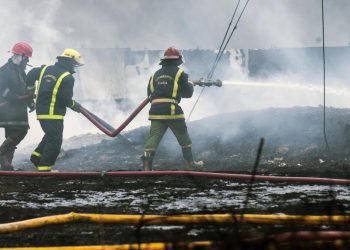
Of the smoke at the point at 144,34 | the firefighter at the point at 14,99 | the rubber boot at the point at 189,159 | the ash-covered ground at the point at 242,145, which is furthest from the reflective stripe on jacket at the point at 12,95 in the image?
the smoke at the point at 144,34

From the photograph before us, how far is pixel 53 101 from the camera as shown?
323 inches

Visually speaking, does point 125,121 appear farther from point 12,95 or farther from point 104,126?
point 12,95

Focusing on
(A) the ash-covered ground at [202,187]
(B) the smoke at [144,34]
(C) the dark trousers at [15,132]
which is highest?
(B) the smoke at [144,34]

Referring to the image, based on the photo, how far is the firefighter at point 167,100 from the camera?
27.1ft

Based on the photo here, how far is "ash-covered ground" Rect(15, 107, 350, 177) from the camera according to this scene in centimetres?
980

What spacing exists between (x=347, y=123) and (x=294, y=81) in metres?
9.00

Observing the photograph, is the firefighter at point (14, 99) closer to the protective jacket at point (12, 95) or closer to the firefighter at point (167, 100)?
the protective jacket at point (12, 95)

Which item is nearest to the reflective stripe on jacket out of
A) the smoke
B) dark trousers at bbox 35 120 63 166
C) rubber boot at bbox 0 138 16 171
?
rubber boot at bbox 0 138 16 171

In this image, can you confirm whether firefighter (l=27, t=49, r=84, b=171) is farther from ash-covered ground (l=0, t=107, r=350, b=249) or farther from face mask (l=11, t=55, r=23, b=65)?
ash-covered ground (l=0, t=107, r=350, b=249)

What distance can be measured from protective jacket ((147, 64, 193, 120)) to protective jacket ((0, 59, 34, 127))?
6.52 ft

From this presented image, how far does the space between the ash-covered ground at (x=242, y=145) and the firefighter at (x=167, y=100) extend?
1.62m

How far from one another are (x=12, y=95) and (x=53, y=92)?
3.76 ft

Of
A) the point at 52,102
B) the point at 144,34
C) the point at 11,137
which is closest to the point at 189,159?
the point at 52,102

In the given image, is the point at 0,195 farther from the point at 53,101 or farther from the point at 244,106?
the point at 244,106
